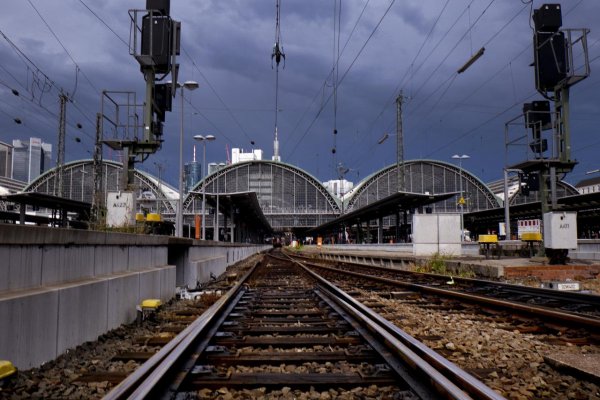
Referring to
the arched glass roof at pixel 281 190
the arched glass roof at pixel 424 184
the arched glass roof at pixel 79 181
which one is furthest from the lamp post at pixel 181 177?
the arched glass roof at pixel 424 184

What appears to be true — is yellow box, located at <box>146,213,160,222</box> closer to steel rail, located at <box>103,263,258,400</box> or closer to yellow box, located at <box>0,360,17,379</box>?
steel rail, located at <box>103,263,258,400</box>

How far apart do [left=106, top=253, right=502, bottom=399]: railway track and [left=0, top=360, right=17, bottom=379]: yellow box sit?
2.99 feet

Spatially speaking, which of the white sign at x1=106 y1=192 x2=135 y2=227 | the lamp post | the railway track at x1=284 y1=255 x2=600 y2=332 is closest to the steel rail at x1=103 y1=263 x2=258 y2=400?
the railway track at x1=284 y1=255 x2=600 y2=332

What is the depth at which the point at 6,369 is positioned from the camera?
3834 millimetres

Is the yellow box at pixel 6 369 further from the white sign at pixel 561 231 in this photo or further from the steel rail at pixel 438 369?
the white sign at pixel 561 231

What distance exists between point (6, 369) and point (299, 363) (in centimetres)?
254

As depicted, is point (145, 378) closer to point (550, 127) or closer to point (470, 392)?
point (470, 392)

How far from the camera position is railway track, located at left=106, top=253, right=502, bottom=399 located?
385 cm

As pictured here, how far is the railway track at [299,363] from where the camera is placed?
385cm

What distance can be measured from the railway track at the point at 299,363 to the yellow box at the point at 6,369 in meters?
0.91

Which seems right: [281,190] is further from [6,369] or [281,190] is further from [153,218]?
[6,369]

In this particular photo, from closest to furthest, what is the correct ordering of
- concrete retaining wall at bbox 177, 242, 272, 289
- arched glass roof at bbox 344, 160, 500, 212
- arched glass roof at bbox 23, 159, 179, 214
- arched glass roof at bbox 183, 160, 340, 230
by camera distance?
concrete retaining wall at bbox 177, 242, 272, 289 < arched glass roof at bbox 23, 159, 179, 214 < arched glass roof at bbox 183, 160, 340, 230 < arched glass roof at bbox 344, 160, 500, 212

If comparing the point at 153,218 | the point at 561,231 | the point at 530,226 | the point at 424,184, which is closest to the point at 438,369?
the point at 561,231

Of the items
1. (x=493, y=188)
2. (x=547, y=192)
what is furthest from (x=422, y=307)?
(x=493, y=188)
